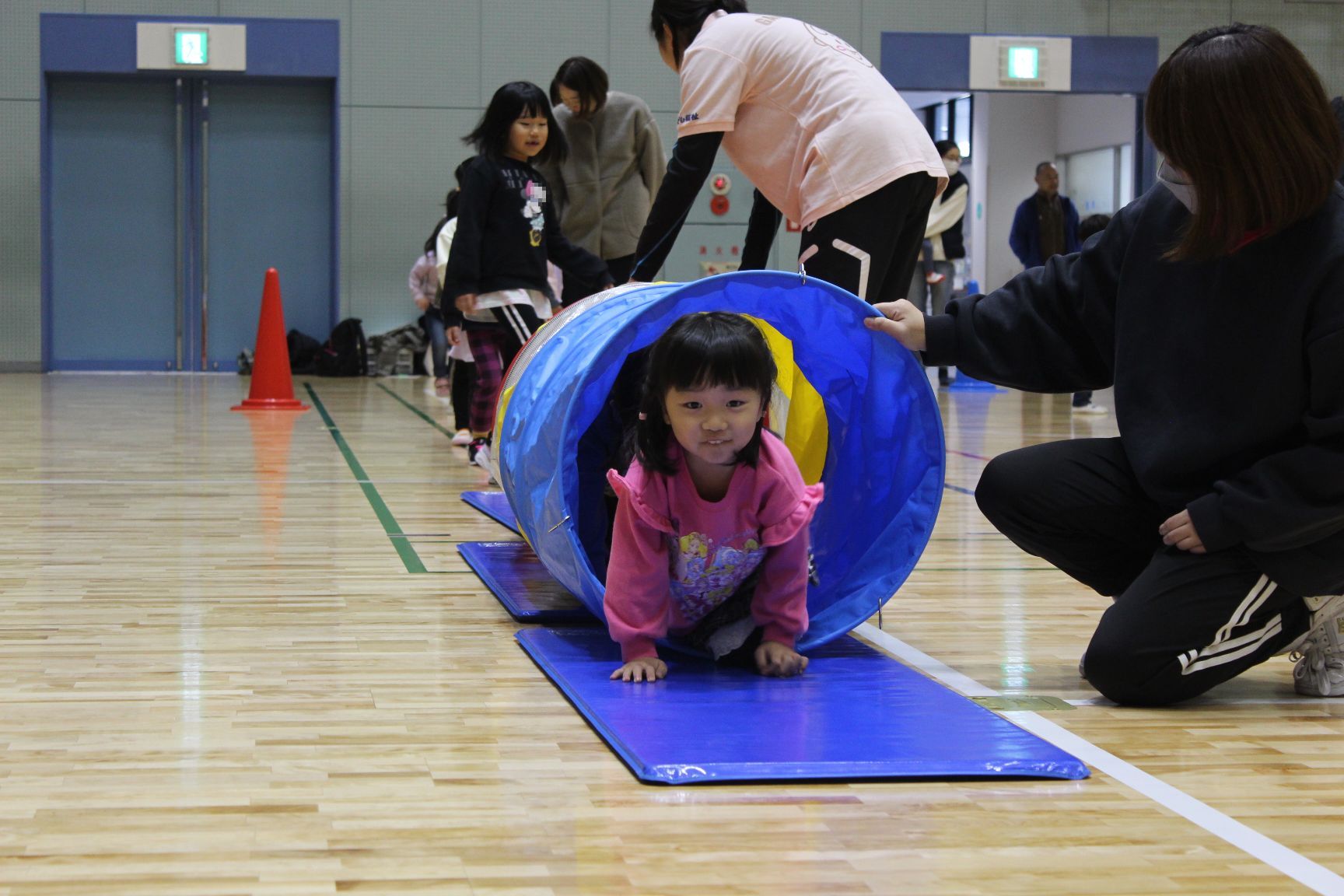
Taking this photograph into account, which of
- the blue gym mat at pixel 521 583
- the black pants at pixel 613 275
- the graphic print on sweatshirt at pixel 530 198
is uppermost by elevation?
the graphic print on sweatshirt at pixel 530 198

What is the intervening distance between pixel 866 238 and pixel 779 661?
3.79ft

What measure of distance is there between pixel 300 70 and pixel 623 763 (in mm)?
10205

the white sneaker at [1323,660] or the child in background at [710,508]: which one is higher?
the child in background at [710,508]

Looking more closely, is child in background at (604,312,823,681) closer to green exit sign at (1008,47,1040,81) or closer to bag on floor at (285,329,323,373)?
bag on floor at (285,329,323,373)

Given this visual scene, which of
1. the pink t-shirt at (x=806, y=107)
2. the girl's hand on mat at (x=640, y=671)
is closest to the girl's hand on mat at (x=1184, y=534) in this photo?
the girl's hand on mat at (x=640, y=671)

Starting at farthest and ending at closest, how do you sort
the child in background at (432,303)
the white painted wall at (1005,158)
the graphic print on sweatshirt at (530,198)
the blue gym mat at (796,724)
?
the white painted wall at (1005,158) < the child in background at (432,303) < the graphic print on sweatshirt at (530,198) < the blue gym mat at (796,724)

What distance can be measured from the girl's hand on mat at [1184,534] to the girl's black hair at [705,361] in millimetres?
611

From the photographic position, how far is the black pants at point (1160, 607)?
216 cm

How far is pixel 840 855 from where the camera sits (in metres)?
1.54

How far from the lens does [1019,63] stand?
11797 millimetres

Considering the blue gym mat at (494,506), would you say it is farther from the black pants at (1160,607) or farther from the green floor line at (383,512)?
the black pants at (1160,607)

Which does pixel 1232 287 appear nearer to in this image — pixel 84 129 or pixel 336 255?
pixel 336 255

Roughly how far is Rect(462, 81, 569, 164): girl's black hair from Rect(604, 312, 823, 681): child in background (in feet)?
8.39

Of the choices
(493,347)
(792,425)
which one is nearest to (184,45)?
(493,347)
